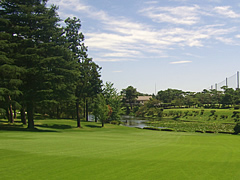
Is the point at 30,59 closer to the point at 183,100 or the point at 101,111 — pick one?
the point at 101,111

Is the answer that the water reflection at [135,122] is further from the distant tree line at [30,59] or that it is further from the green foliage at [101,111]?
the distant tree line at [30,59]

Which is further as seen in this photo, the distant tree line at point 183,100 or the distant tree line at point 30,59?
the distant tree line at point 183,100

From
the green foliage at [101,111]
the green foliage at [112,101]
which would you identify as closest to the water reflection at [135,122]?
the green foliage at [112,101]

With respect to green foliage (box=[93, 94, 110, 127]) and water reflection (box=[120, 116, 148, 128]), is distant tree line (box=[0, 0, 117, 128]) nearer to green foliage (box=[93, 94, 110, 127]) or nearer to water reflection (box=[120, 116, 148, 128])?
green foliage (box=[93, 94, 110, 127])

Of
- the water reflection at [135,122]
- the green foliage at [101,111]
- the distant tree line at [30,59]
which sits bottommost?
the water reflection at [135,122]

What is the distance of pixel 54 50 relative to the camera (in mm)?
31953

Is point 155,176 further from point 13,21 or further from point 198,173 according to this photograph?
point 13,21

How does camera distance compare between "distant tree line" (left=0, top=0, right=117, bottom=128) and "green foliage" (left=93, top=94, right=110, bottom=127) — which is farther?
"green foliage" (left=93, top=94, right=110, bottom=127)

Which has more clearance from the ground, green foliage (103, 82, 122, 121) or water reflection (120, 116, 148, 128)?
green foliage (103, 82, 122, 121)

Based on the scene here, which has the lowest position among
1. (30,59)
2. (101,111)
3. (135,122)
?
(135,122)

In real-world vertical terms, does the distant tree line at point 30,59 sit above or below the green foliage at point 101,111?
above

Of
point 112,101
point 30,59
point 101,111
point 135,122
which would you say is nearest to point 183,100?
point 135,122

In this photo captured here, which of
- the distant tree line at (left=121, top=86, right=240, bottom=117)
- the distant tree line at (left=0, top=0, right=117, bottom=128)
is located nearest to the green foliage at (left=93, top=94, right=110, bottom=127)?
the distant tree line at (left=0, top=0, right=117, bottom=128)

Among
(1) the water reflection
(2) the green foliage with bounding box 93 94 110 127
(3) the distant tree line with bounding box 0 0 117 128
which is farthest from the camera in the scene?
(1) the water reflection
